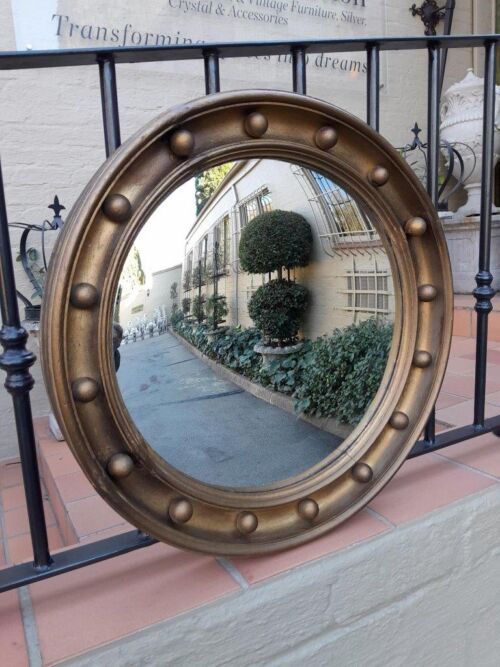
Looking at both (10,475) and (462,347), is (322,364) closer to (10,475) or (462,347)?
(462,347)

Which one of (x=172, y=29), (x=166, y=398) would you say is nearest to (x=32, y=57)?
(x=166, y=398)

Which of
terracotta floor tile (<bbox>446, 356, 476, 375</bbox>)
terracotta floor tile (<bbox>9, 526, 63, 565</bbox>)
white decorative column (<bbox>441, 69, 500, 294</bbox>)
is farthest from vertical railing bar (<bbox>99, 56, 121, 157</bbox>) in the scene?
white decorative column (<bbox>441, 69, 500, 294</bbox>)

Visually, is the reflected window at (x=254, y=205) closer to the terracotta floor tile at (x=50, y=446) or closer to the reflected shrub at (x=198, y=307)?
the reflected shrub at (x=198, y=307)

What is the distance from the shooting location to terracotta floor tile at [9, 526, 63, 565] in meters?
1.28

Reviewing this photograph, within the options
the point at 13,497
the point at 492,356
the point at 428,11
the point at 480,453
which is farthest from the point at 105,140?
the point at 428,11

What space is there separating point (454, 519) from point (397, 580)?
133 millimetres

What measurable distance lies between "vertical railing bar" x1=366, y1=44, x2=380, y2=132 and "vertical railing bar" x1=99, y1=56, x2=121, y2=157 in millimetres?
376

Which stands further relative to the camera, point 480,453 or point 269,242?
point 480,453

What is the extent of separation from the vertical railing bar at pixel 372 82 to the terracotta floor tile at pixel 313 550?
59 centimetres

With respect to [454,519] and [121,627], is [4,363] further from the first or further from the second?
[454,519]

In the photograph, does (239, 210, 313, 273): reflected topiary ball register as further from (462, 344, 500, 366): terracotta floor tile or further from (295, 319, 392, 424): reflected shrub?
(462, 344, 500, 366): terracotta floor tile

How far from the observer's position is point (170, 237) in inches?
22.5

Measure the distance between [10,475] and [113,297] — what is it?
176cm

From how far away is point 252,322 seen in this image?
2.11 feet
